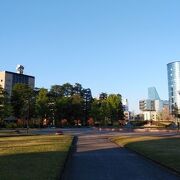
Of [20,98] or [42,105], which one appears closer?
[42,105]

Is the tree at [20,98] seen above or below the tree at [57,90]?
below

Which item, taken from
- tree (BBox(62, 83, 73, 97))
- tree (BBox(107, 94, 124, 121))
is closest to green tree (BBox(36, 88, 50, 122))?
tree (BBox(107, 94, 124, 121))

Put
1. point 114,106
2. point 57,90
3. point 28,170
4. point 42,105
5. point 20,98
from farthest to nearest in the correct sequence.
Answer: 1. point 57,90
2. point 114,106
3. point 20,98
4. point 42,105
5. point 28,170

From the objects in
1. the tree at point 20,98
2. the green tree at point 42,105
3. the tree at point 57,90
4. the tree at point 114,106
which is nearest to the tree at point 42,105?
the green tree at point 42,105

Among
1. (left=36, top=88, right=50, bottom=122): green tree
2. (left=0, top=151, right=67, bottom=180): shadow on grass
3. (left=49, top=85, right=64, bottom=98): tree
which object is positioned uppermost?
(left=49, top=85, right=64, bottom=98): tree

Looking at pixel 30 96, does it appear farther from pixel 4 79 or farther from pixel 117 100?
pixel 4 79

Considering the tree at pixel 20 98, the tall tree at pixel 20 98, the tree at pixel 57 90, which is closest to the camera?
the tree at pixel 20 98

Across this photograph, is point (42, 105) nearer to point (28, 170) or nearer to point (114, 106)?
point (114, 106)

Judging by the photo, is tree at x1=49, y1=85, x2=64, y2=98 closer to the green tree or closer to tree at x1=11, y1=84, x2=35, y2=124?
tree at x1=11, y1=84, x2=35, y2=124

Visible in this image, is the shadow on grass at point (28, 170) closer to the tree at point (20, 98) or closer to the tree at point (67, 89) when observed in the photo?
the tree at point (20, 98)

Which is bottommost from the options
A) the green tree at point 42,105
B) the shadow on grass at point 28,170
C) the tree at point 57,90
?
the shadow on grass at point 28,170

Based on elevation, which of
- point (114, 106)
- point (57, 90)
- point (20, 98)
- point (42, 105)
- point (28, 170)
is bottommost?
point (28, 170)

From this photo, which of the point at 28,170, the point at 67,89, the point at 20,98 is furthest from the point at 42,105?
the point at 28,170

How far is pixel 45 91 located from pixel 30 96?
6.11 meters
